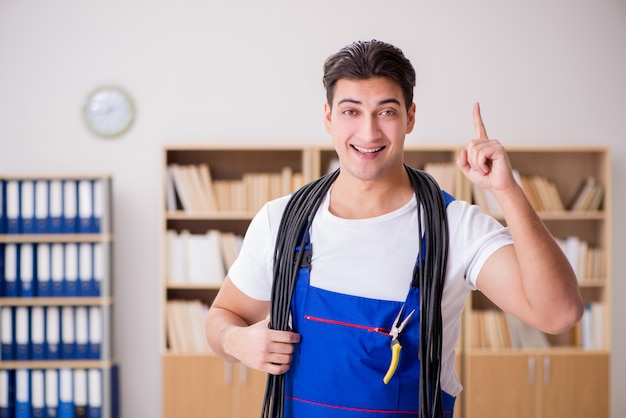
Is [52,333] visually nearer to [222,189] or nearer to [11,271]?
[11,271]

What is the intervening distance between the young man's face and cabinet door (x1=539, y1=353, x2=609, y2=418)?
3.13 m

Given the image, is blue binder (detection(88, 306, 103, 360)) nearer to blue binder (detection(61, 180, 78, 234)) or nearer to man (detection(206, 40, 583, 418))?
blue binder (detection(61, 180, 78, 234))

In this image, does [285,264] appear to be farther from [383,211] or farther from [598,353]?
[598,353]

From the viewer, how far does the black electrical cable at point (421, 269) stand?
1.52 m

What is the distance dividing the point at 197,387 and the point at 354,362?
296 cm

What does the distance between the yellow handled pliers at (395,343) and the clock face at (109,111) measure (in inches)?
138

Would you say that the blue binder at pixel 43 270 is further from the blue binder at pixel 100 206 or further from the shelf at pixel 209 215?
the shelf at pixel 209 215

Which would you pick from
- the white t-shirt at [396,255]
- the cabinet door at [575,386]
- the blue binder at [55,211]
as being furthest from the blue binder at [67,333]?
the white t-shirt at [396,255]

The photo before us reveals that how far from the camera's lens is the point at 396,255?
1597 millimetres

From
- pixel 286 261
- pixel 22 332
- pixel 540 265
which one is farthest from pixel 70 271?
pixel 540 265

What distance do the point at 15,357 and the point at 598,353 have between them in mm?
3431

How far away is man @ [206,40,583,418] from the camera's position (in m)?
1.54

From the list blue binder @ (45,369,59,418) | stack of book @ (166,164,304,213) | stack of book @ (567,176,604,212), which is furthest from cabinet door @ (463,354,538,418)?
blue binder @ (45,369,59,418)

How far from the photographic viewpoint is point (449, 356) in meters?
1.63
